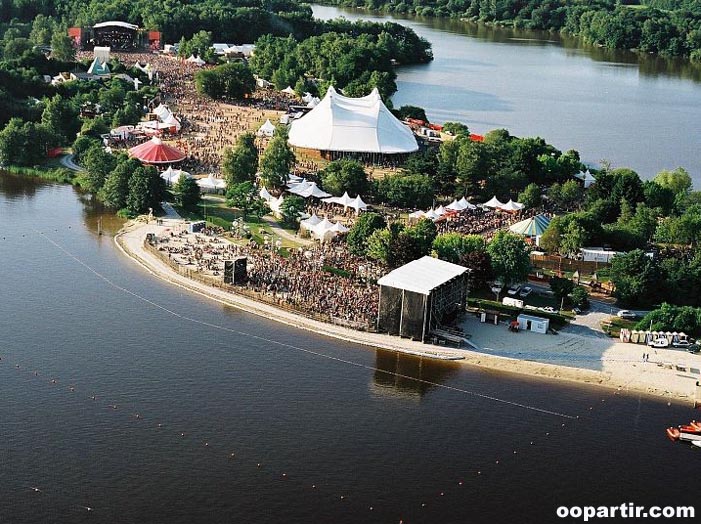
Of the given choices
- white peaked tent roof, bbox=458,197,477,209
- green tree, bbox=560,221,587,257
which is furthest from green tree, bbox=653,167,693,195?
green tree, bbox=560,221,587,257

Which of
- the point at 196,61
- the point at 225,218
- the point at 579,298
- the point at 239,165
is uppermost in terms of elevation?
the point at 196,61

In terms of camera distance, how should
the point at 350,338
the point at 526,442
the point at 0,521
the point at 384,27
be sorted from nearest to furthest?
the point at 0,521 → the point at 526,442 → the point at 350,338 → the point at 384,27

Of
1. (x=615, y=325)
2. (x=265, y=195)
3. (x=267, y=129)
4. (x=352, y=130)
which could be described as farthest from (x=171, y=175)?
(x=615, y=325)

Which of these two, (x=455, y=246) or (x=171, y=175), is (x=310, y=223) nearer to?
(x=455, y=246)

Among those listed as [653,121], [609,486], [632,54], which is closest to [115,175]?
[609,486]

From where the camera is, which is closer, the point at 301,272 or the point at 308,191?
the point at 301,272

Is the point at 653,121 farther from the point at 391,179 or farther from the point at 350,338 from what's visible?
the point at 350,338
